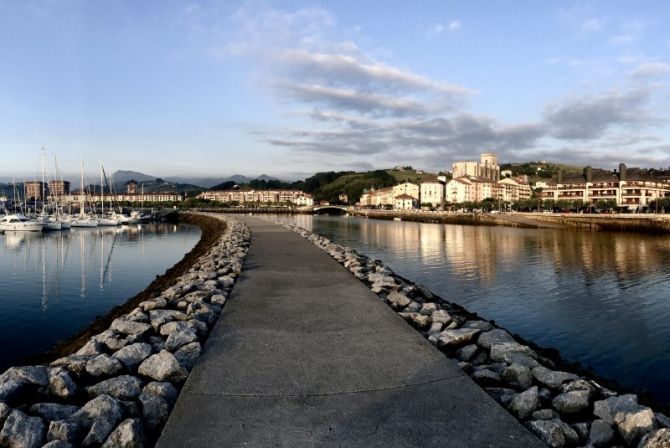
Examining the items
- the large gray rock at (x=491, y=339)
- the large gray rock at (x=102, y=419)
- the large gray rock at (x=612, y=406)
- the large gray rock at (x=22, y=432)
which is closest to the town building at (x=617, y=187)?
the large gray rock at (x=491, y=339)

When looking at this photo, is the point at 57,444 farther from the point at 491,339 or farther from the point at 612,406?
the point at 491,339

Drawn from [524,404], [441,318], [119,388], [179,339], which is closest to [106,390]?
[119,388]

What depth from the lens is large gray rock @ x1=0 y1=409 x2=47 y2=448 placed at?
4113 mm

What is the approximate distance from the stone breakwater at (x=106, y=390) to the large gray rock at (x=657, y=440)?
4.42 metres

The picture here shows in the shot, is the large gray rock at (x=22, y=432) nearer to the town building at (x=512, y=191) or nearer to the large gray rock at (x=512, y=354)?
the large gray rock at (x=512, y=354)

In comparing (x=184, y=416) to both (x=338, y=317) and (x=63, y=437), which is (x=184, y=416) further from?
(x=338, y=317)

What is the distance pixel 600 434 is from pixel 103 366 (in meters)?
5.55

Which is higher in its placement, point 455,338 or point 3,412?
point 3,412

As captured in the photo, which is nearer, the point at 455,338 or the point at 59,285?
the point at 455,338

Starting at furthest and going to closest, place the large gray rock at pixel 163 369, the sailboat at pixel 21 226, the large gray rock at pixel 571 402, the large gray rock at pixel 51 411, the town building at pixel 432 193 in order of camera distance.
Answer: the town building at pixel 432 193
the sailboat at pixel 21 226
the large gray rock at pixel 163 369
the large gray rock at pixel 571 402
the large gray rock at pixel 51 411

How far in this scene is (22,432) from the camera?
4.18 meters

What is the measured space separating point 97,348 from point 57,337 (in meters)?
8.30

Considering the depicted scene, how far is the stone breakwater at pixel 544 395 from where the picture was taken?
14.4 ft

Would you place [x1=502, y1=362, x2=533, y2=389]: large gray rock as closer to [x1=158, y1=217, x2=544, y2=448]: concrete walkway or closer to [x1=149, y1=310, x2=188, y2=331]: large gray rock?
[x1=158, y1=217, x2=544, y2=448]: concrete walkway
